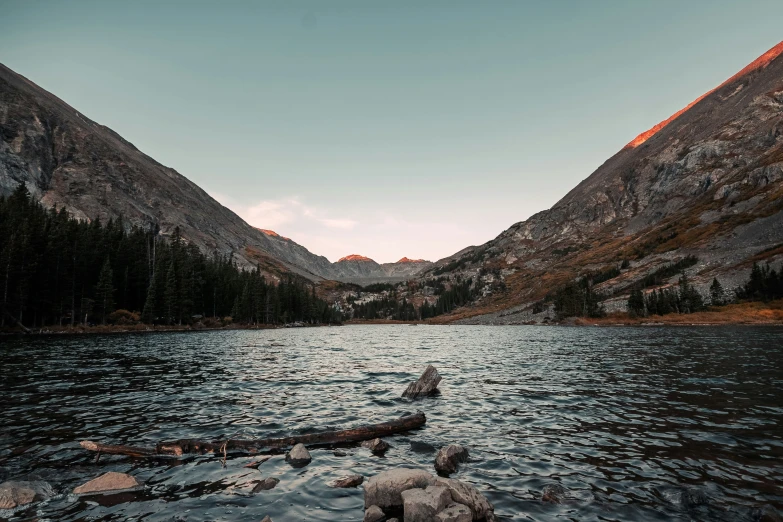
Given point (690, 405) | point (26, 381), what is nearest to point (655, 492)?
point (690, 405)

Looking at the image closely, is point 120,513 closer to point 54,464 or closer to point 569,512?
point 54,464

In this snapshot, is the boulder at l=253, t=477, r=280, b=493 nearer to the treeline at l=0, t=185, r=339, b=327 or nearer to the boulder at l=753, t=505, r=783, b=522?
the boulder at l=753, t=505, r=783, b=522

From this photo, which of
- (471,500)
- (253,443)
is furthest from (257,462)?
(471,500)

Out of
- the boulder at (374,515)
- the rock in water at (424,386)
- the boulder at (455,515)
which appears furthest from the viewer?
the rock in water at (424,386)

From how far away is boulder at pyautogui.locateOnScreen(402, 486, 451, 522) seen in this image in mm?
10453

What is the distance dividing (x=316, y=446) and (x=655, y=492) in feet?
43.4

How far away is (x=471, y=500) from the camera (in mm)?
11461

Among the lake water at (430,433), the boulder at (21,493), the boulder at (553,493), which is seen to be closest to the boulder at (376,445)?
the lake water at (430,433)

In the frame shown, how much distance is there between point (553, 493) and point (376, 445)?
764 centimetres

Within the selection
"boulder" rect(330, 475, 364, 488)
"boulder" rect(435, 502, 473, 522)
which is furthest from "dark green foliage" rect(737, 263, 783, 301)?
"boulder" rect(435, 502, 473, 522)

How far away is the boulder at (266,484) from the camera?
13.4 m

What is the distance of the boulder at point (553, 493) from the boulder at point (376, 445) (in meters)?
6.97

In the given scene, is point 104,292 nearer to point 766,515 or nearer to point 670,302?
point 766,515

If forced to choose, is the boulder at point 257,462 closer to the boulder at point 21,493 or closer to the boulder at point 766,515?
the boulder at point 21,493
